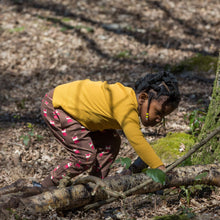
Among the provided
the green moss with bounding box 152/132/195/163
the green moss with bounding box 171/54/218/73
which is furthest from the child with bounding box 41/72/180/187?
the green moss with bounding box 171/54/218/73

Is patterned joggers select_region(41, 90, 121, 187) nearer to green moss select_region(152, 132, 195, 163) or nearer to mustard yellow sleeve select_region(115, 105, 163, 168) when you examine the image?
mustard yellow sleeve select_region(115, 105, 163, 168)

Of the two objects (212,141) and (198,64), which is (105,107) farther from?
(198,64)

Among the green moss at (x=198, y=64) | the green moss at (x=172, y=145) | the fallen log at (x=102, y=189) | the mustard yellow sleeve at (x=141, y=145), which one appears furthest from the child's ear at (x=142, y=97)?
the green moss at (x=198, y=64)

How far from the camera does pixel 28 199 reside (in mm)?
2428

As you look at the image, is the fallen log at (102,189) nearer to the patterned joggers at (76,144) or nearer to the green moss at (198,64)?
the patterned joggers at (76,144)

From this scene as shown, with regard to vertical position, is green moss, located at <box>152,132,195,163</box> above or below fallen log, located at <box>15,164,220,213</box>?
below

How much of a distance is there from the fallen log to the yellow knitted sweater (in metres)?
0.29

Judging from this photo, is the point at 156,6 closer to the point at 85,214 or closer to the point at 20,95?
the point at 20,95

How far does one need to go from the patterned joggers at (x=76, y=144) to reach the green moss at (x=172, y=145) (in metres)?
0.87

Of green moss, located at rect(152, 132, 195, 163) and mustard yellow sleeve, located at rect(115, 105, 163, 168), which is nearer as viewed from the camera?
mustard yellow sleeve, located at rect(115, 105, 163, 168)

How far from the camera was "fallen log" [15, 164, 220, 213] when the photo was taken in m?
2.45

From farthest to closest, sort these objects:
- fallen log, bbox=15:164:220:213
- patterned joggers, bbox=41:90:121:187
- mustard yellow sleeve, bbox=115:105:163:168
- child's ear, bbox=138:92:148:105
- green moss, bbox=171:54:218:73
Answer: green moss, bbox=171:54:218:73 → patterned joggers, bbox=41:90:121:187 → child's ear, bbox=138:92:148:105 → mustard yellow sleeve, bbox=115:105:163:168 → fallen log, bbox=15:164:220:213

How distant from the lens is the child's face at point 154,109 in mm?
2932

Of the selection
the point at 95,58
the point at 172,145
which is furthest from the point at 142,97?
the point at 95,58
